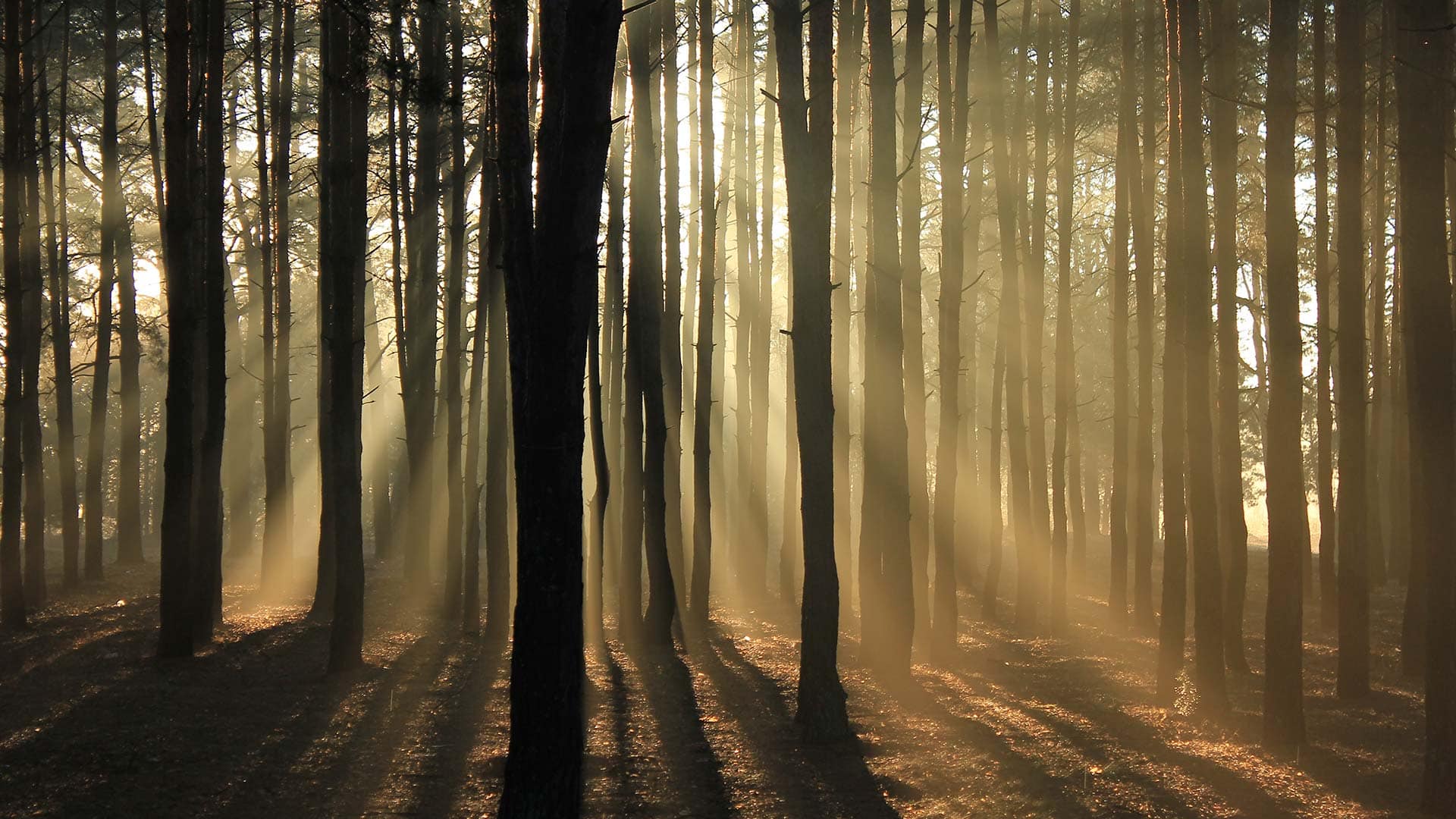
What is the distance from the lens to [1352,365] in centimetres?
1144

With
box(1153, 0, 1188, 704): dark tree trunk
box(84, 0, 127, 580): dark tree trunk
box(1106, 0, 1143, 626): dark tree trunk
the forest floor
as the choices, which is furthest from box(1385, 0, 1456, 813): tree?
box(84, 0, 127, 580): dark tree trunk

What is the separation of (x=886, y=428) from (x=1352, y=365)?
4.88 metres

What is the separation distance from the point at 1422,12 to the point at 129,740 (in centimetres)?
1143

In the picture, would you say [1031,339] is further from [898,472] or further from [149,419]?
[149,419]

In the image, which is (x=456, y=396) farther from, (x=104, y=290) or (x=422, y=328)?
(x=104, y=290)

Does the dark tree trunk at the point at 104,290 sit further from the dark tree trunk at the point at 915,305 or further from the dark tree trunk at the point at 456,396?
the dark tree trunk at the point at 915,305

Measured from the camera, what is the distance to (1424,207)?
802 cm

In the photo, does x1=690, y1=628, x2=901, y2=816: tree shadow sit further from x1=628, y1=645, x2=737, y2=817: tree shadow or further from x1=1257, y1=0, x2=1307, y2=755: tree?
x1=1257, y1=0, x2=1307, y2=755: tree

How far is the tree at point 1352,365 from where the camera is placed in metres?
11.4

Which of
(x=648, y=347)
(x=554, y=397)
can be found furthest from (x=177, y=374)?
(x=554, y=397)

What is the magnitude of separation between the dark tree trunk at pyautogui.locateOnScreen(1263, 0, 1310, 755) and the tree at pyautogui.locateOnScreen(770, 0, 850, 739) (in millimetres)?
3789

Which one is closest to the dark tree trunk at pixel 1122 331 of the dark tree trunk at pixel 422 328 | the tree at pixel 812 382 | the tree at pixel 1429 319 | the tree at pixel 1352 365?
the tree at pixel 1352 365

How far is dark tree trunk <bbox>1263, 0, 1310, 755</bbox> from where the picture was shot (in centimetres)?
953

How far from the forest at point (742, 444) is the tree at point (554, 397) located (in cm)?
2
